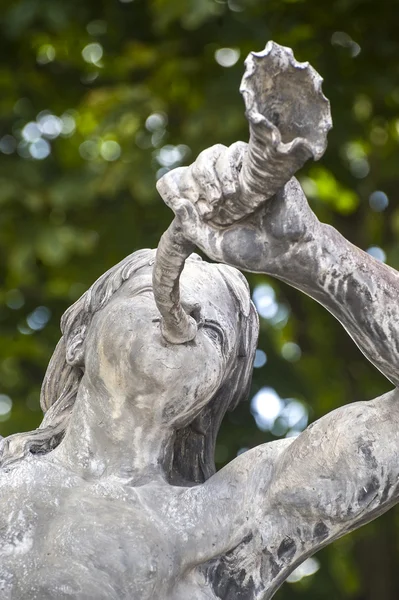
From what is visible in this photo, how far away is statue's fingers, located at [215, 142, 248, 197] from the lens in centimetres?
249

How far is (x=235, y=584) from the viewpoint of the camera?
119 inches

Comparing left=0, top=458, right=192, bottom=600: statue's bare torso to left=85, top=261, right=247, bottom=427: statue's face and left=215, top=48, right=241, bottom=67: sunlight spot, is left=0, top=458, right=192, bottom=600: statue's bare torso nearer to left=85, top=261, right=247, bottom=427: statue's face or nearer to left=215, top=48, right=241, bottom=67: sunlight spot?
left=85, top=261, right=247, bottom=427: statue's face

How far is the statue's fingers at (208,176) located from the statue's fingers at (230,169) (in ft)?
0.04

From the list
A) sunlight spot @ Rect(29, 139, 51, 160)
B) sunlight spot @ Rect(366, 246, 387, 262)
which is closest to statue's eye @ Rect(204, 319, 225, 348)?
sunlight spot @ Rect(366, 246, 387, 262)

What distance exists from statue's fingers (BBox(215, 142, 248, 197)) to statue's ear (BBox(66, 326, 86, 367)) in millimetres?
784

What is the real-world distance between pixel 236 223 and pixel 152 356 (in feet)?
1.57

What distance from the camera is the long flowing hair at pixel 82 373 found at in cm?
318

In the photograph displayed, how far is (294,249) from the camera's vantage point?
2.64 m

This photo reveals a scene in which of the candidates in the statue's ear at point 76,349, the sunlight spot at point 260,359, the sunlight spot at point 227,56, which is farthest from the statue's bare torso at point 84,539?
the sunlight spot at point 227,56

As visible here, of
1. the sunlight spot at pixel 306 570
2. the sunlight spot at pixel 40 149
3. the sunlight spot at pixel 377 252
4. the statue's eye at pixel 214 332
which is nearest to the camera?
the statue's eye at pixel 214 332

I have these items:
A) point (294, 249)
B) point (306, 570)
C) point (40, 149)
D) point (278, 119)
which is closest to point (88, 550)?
point (294, 249)

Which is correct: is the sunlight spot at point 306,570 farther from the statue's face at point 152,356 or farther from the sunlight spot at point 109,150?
the statue's face at point 152,356

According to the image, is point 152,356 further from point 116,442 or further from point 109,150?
point 109,150

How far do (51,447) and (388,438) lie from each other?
0.83 meters
